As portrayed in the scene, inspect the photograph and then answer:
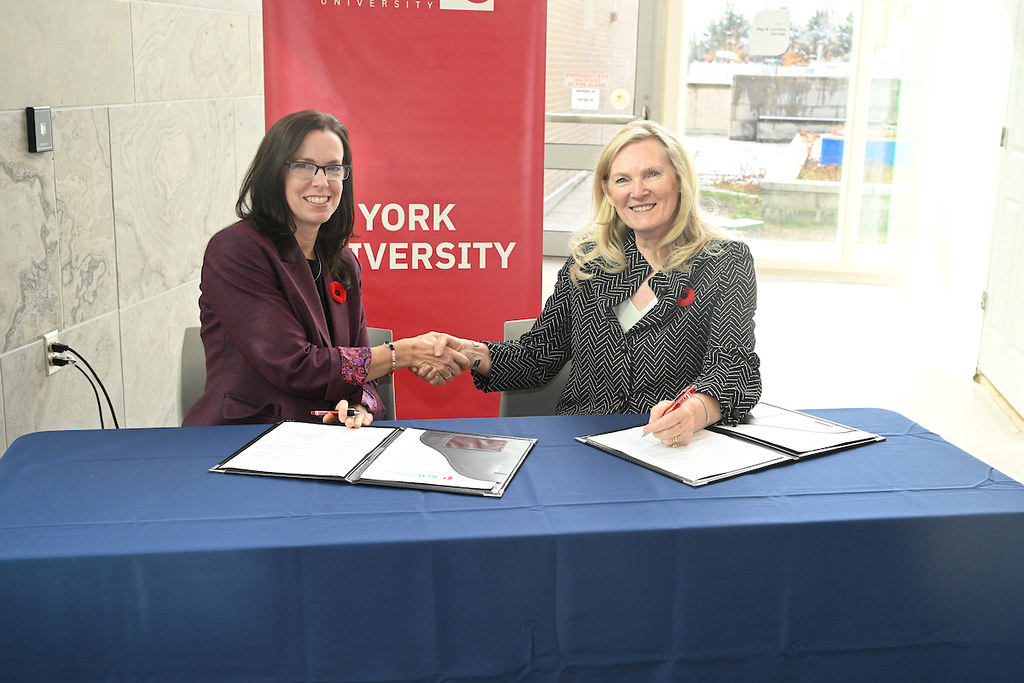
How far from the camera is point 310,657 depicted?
140cm

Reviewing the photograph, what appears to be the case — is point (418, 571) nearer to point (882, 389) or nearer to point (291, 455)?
point (291, 455)

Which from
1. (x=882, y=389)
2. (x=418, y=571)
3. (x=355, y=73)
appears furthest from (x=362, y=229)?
(x=882, y=389)

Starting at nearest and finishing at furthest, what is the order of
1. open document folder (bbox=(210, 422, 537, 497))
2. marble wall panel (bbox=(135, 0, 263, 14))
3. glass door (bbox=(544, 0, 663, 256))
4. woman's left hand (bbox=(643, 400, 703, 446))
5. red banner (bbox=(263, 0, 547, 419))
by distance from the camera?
open document folder (bbox=(210, 422, 537, 497)) → woman's left hand (bbox=(643, 400, 703, 446)) → red banner (bbox=(263, 0, 547, 419)) → marble wall panel (bbox=(135, 0, 263, 14)) → glass door (bbox=(544, 0, 663, 256))

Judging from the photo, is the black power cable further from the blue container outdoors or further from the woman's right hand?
the blue container outdoors

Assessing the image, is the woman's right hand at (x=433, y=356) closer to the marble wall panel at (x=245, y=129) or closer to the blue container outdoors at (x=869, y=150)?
the marble wall panel at (x=245, y=129)

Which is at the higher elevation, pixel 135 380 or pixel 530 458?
pixel 530 458

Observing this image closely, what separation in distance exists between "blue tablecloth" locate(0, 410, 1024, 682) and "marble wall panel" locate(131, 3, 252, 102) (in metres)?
1.90

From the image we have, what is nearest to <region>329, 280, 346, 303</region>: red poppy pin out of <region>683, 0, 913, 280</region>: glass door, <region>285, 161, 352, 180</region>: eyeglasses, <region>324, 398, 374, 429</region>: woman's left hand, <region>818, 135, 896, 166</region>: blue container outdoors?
<region>285, 161, 352, 180</region>: eyeglasses

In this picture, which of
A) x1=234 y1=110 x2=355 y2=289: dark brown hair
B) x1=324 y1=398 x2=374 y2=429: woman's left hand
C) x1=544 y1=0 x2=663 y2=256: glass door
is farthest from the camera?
x1=544 y1=0 x2=663 y2=256: glass door

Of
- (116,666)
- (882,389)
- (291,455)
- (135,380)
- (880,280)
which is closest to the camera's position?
(116,666)

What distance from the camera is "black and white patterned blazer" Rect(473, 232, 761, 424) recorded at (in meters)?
2.03

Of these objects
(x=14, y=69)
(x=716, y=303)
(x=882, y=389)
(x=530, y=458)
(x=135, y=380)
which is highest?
(x=14, y=69)

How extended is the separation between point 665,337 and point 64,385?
172cm

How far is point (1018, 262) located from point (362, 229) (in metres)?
3.10
